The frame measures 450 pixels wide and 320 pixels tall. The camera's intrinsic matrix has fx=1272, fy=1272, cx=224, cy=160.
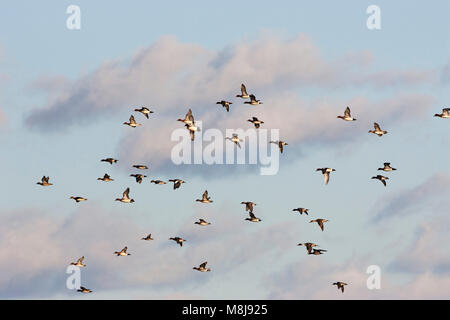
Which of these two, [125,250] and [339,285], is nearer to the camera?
[339,285]

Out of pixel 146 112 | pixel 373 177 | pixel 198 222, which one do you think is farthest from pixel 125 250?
pixel 373 177

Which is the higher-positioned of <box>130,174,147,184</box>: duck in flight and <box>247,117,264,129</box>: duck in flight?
<box>247,117,264,129</box>: duck in flight

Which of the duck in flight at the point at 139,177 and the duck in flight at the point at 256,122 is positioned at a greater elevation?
the duck in flight at the point at 256,122

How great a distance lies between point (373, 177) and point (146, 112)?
34.2 m

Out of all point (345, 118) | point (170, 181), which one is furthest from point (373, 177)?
point (170, 181)

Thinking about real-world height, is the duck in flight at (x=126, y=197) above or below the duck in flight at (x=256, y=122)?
below

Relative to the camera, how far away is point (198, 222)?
18475 centimetres

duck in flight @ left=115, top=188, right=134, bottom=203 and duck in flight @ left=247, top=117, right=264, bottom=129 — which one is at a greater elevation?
duck in flight @ left=247, top=117, right=264, bottom=129

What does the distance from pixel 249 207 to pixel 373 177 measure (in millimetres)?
19717
